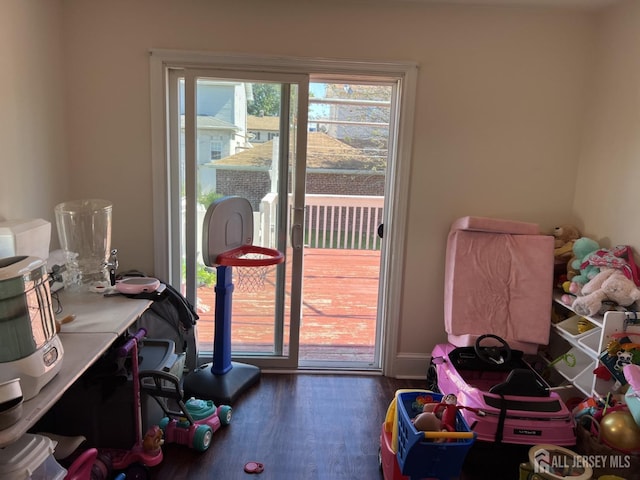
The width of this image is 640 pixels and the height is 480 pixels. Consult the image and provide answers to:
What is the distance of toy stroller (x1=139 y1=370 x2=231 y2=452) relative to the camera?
2051 mm

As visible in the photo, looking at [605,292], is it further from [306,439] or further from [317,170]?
[317,170]

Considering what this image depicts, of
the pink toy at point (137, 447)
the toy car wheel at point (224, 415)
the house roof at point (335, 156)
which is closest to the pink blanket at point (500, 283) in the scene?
the toy car wheel at point (224, 415)

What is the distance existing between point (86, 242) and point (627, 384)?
2702 millimetres

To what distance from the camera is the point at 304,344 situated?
3465 millimetres

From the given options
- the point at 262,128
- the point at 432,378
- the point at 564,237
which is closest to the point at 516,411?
the point at 432,378

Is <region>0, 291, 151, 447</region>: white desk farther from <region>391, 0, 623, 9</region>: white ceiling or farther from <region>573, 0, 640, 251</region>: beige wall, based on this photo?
<region>573, 0, 640, 251</region>: beige wall

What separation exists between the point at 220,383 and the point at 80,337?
1140 mm

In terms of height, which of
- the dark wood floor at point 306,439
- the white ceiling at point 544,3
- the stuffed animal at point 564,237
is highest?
the white ceiling at point 544,3

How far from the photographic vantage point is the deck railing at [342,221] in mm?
4738

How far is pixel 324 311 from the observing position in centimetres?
404

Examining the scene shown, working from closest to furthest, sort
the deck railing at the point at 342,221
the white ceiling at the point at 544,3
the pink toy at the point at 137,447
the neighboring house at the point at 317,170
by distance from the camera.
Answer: the pink toy at the point at 137,447
the white ceiling at the point at 544,3
the neighboring house at the point at 317,170
the deck railing at the point at 342,221

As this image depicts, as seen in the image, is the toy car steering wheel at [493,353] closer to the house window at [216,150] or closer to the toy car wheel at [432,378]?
the toy car wheel at [432,378]

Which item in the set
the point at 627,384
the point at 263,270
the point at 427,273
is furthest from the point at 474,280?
the point at 263,270

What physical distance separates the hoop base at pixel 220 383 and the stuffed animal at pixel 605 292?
189 centimetres
